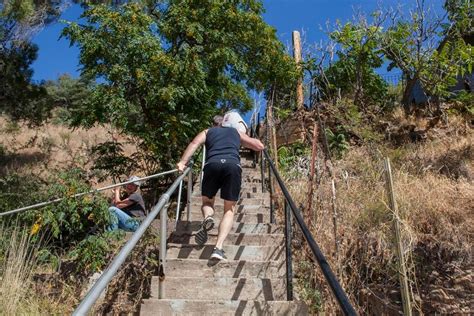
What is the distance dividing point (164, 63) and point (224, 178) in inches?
A: 167

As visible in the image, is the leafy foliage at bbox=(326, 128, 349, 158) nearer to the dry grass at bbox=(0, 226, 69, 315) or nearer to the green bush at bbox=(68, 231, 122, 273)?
the green bush at bbox=(68, 231, 122, 273)

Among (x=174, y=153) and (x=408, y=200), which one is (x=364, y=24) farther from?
(x=408, y=200)

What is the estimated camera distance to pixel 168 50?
9734 millimetres

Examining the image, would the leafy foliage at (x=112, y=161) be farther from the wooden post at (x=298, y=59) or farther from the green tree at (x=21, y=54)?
the wooden post at (x=298, y=59)

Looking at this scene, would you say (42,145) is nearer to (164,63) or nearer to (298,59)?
(298,59)

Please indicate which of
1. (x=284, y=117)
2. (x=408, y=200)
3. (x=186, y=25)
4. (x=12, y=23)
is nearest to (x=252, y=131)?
A: (x=284, y=117)

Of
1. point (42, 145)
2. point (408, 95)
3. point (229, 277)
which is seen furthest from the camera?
point (42, 145)

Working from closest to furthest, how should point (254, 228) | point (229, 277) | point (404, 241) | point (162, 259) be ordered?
point (162, 259), point (229, 277), point (254, 228), point (404, 241)

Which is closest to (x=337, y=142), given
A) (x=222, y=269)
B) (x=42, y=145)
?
(x=222, y=269)

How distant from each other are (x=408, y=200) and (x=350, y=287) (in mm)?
1663

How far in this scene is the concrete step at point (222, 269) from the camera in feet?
15.0

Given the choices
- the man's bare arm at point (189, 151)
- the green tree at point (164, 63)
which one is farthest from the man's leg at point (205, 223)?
the green tree at point (164, 63)

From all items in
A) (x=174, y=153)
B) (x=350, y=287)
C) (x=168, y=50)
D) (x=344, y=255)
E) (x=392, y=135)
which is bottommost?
Result: (x=350, y=287)

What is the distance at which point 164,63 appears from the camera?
27.9 feet
